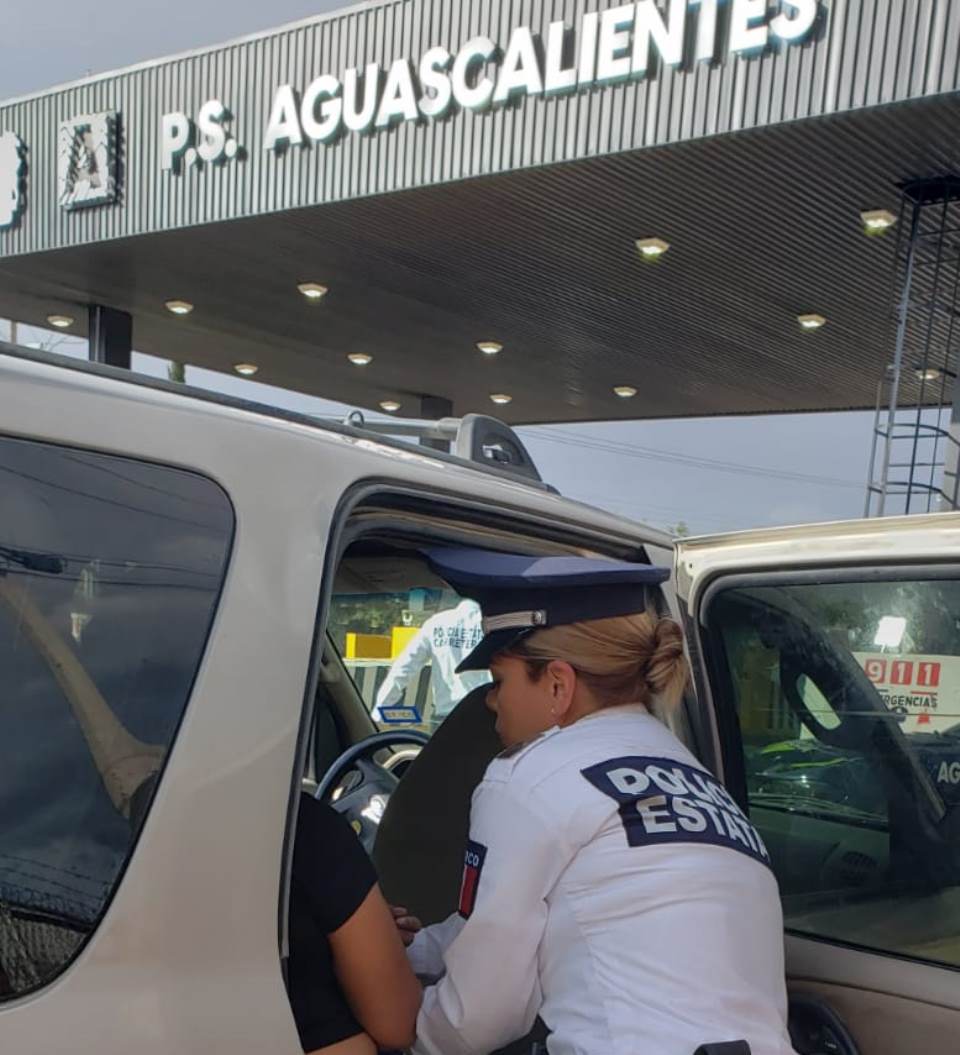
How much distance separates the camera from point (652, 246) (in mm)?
12062

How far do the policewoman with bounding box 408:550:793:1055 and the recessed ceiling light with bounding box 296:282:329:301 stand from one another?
13.6m

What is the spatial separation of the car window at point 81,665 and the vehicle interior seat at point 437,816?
1.42 meters

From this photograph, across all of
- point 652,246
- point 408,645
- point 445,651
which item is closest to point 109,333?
point 652,246

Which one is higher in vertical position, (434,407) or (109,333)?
(434,407)

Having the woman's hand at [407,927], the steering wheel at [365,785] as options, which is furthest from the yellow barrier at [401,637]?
the woman's hand at [407,927]

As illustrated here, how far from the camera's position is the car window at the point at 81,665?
117cm

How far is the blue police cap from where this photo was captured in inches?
68.5

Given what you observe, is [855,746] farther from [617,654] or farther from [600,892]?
[600,892]

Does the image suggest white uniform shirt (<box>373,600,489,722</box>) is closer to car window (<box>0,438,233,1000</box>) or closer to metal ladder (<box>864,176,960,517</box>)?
car window (<box>0,438,233,1000</box>)

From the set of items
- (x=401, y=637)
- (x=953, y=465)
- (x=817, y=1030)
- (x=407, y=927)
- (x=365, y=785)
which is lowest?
(x=817, y=1030)

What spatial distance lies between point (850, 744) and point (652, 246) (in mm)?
10487

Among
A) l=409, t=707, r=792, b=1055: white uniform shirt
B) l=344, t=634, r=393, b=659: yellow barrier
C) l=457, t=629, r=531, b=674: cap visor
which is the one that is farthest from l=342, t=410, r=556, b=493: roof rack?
l=344, t=634, r=393, b=659: yellow barrier

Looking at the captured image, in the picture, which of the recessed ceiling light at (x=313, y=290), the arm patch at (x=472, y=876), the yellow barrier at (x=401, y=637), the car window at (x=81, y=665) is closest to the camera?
the car window at (x=81, y=665)

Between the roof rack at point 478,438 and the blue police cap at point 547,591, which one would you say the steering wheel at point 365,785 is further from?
the blue police cap at point 547,591
